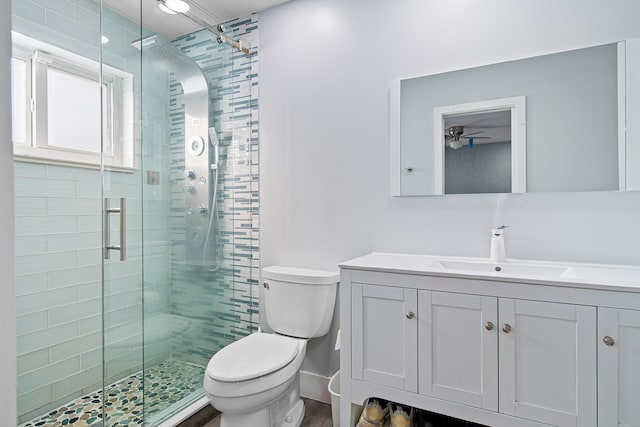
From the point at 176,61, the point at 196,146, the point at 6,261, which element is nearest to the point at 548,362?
the point at 6,261

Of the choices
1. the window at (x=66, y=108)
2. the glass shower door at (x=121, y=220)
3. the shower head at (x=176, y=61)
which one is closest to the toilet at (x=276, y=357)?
the glass shower door at (x=121, y=220)

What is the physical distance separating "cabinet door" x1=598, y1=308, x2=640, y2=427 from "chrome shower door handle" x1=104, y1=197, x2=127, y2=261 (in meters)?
1.85

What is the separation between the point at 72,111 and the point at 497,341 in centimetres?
248

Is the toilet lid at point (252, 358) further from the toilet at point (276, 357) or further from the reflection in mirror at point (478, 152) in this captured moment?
the reflection in mirror at point (478, 152)

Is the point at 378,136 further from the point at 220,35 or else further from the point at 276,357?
the point at 276,357

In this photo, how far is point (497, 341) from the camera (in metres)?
1.29

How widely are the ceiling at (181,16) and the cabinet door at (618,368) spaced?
2203mm

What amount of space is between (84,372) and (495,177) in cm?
246

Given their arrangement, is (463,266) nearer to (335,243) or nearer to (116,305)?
(335,243)

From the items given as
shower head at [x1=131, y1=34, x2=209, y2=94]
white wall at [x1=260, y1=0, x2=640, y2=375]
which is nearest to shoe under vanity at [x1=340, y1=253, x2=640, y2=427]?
white wall at [x1=260, y1=0, x2=640, y2=375]

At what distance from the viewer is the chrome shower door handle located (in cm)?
157

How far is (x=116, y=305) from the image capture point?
162 cm

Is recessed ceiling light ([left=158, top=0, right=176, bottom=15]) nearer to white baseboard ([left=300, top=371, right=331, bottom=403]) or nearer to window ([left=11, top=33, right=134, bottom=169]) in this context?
window ([left=11, top=33, right=134, bottom=169])

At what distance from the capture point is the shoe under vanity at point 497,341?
1.15 m
